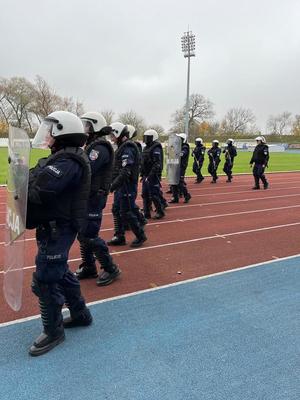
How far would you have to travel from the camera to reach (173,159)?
11.3 m

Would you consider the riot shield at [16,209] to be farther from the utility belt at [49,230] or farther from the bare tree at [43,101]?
the bare tree at [43,101]

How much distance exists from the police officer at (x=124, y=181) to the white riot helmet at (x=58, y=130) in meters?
2.49

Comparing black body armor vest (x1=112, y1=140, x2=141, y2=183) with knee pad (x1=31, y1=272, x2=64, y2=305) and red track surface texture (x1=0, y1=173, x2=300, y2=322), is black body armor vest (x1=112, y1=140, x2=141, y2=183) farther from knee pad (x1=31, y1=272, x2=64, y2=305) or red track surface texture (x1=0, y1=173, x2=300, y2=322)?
knee pad (x1=31, y1=272, x2=64, y2=305)

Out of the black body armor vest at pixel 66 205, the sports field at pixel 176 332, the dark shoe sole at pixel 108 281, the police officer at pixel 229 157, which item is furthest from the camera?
the police officer at pixel 229 157

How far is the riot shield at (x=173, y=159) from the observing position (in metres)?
11.0

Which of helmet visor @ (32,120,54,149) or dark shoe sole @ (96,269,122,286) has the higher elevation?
helmet visor @ (32,120,54,149)

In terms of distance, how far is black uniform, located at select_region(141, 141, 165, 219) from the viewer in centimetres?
879

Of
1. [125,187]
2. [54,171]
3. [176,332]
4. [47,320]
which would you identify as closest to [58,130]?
[54,171]

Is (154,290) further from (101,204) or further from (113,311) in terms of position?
(101,204)

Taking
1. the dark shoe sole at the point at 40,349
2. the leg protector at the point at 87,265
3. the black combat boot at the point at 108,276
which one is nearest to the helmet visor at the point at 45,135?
the dark shoe sole at the point at 40,349

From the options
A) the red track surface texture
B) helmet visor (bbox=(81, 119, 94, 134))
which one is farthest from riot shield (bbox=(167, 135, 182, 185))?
helmet visor (bbox=(81, 119, 94, 134))

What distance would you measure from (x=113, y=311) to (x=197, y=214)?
232 inches

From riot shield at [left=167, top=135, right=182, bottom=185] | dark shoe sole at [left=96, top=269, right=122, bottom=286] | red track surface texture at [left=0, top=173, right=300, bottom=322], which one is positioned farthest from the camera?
riot shield at [left=167, top=135, right=182, bottom=185]

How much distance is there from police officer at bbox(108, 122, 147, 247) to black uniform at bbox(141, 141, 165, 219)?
2402 millimetres
